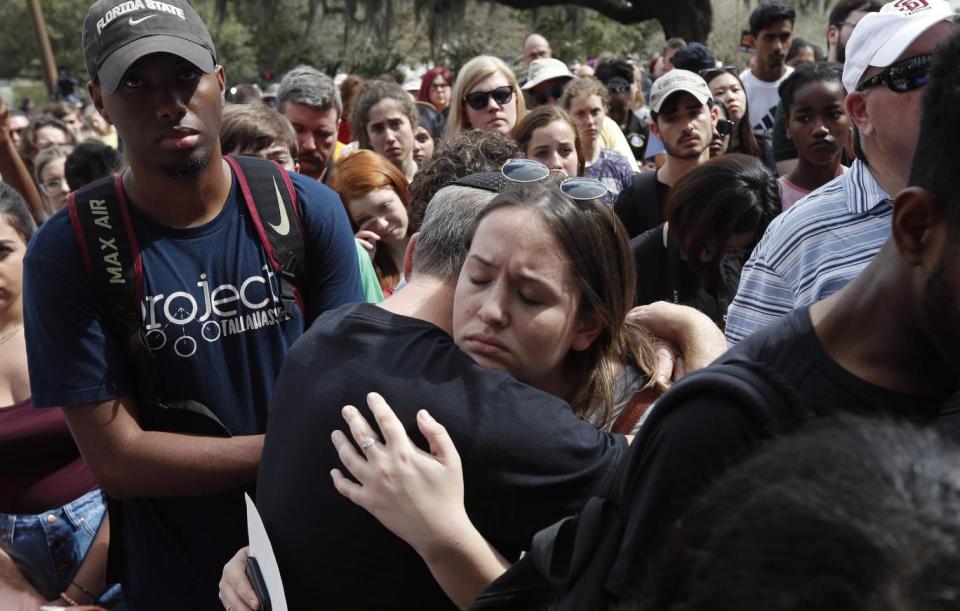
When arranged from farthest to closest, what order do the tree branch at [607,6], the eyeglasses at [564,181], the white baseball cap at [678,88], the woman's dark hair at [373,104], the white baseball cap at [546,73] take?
the tree branch at [607,6] < the white baseball cap at [546,73] < the woman's dark hair at [373,104] < the white baseball cap at [678,88] < the eyeglasses at [564,181]

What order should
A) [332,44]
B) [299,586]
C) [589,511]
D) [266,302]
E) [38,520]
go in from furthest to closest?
[332,44], [38,520], [266,302], [299,586], [589,511]

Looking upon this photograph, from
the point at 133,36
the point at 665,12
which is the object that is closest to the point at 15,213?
the point at 133,36

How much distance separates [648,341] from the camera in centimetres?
225

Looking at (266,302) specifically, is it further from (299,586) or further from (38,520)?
(38,520)

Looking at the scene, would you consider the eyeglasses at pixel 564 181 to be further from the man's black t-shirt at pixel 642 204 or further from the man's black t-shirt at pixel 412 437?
the man's black t-shirt at pixel 642 204

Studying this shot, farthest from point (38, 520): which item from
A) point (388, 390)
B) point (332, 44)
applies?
point (332, 44)

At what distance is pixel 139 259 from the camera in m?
2.30

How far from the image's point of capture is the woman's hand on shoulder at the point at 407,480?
1.48 metres

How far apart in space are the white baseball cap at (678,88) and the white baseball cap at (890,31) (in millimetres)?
2549

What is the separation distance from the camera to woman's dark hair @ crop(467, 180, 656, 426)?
1.84 m

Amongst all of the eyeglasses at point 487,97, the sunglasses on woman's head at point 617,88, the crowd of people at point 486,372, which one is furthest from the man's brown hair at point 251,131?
the sunglasses on woman's head at point 617,88

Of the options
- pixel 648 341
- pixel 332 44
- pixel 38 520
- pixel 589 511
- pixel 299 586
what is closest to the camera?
pixel 589 511

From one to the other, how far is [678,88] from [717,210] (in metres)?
1.79

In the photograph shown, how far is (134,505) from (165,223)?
2.43 ft
